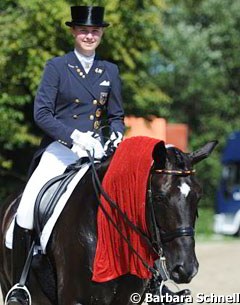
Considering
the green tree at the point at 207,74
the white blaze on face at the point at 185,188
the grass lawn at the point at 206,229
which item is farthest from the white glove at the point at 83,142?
the green tree at the point at 207,74

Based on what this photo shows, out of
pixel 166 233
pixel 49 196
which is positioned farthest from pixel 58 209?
pixel 166 233

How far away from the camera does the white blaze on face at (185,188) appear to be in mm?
5734

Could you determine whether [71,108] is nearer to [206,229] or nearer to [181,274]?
[181,274]

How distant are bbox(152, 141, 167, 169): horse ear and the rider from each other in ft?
2.86

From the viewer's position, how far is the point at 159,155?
5824mm

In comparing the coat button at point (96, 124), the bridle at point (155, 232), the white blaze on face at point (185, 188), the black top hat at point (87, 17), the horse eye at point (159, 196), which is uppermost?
the black top hat at point (87, 17)

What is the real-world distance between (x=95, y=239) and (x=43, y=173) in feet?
2.78

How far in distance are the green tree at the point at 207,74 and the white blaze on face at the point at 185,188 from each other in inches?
1100

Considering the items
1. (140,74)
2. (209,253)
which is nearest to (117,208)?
(140,74)

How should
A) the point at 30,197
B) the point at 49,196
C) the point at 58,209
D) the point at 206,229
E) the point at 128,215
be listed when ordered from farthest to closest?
the point at 206,229 → the point at 30,197 → the point at 49,196 → the point at 58,209 → the point at 128,215

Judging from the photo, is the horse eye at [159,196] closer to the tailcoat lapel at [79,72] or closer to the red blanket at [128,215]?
the red blanket at [128,215]

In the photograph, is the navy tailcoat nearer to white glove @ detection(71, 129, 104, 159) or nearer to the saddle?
white glove @ detection(71, 129, 104, 159)

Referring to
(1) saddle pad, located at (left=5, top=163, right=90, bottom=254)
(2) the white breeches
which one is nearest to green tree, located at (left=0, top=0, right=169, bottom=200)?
(2) the white breeches

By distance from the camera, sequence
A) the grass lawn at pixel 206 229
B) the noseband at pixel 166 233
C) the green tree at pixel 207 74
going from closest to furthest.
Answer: the noseband at pixel 166 233 < the grass lawn at pixel 206 229 < the green tree at pixel 207 74
